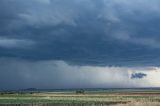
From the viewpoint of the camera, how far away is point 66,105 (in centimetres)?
7825

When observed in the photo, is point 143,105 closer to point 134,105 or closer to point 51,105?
point 134,105

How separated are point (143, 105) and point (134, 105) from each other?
1759mm

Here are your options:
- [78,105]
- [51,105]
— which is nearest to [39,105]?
[51,105]

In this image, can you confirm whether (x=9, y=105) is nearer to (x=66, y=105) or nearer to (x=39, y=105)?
(x=39, y=105)

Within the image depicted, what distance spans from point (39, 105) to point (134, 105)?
76.4ft

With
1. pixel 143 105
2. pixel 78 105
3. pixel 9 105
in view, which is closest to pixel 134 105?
pixel 143 105

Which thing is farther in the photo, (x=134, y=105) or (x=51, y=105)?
(x=51, y=105)

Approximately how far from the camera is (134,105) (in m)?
63.5

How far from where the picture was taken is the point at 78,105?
7931 centimetres

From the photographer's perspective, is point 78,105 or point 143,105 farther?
point 78,105

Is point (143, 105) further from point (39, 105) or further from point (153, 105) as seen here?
point (39, 105)

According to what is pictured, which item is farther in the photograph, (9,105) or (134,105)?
(9,105)

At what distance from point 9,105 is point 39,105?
793 centimetres

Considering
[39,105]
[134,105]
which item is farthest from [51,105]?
[134,105]
